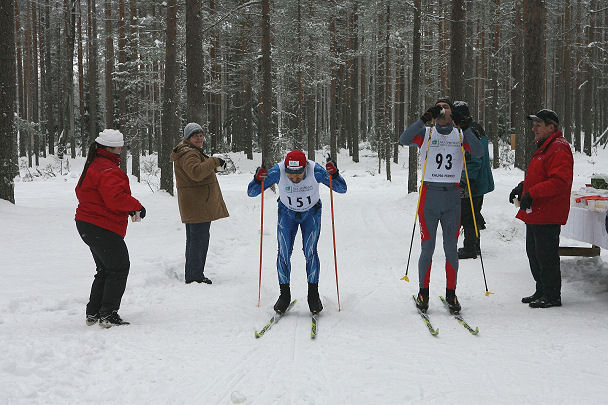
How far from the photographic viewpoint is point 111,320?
497cm

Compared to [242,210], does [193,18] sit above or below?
above

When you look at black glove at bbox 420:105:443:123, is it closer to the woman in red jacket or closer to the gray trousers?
the gray trousers

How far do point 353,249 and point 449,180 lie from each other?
427 cm

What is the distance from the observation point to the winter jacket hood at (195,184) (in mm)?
6582

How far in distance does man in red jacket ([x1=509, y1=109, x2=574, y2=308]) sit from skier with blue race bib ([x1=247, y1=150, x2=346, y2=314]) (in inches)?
89.4

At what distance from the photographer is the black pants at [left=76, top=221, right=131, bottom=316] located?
488 cm

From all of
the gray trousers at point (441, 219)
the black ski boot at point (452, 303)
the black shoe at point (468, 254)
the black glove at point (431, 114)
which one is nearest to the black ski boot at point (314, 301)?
the gray trousers at point (441, 219)

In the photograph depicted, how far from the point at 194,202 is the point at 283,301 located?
2188 mm

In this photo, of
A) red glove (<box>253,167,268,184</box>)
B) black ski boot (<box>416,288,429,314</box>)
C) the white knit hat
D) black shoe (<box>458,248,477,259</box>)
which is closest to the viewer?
the white knit hat

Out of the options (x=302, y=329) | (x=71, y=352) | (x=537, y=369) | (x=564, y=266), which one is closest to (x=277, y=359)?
(x=302, y=329)

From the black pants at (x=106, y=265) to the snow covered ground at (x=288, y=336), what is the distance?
30cm

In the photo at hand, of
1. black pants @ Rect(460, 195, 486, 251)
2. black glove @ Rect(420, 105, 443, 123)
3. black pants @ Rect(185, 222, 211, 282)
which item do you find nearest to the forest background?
black pants @ Rect(460, 195, 486, 251)

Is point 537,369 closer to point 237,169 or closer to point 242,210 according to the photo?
point 242,210

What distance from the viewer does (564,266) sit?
726 cm
